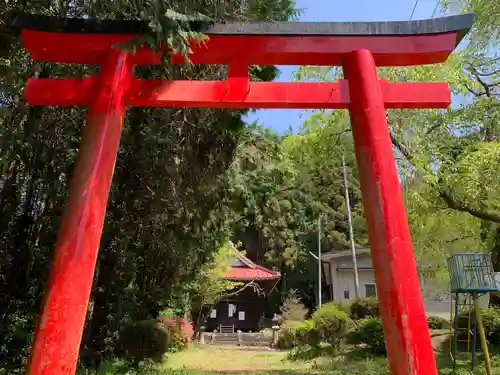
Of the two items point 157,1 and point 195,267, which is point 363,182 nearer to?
point 157,1

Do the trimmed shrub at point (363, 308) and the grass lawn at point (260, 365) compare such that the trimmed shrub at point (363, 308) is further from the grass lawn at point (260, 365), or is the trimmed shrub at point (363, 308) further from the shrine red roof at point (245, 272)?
the shrine red roof at point (245, 272)

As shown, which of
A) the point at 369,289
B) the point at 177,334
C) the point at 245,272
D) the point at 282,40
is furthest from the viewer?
the point at 369,289

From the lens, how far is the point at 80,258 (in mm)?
3840

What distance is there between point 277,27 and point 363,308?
45.8 ft

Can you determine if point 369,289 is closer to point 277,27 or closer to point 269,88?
point 269,88

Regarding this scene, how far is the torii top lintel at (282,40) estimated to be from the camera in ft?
15.5

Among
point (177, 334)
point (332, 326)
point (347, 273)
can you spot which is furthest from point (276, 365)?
point (347, 273)

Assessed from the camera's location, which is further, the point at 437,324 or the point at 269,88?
the point at 437,324

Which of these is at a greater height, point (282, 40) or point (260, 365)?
point (282, 40)

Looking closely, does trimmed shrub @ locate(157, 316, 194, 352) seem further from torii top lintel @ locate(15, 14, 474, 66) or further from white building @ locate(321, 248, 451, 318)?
white building @ locate(321, 248, 451, 318)

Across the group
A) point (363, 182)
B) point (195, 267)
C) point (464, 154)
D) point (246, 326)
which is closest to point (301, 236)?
point (246, 326)

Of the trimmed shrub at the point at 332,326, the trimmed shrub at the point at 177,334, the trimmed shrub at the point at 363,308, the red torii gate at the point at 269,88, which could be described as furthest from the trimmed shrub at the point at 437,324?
the red torii gate at the point at 269,88

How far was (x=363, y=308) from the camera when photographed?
16.8 m

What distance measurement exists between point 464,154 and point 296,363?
910cm
